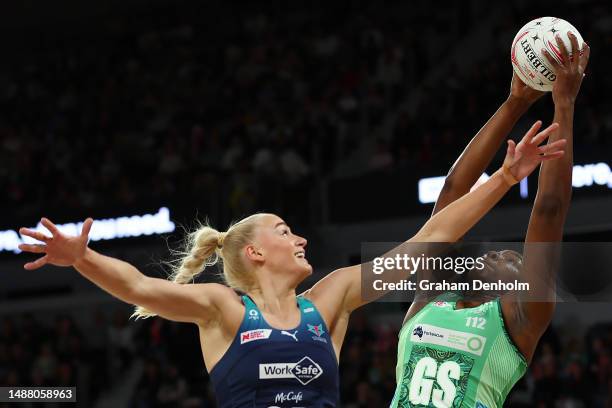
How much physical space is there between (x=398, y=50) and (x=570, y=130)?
1292 centimetres

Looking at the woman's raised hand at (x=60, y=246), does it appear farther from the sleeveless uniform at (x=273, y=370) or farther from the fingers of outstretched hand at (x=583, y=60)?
the fingers of outstretched hand at (x=583, y=60)

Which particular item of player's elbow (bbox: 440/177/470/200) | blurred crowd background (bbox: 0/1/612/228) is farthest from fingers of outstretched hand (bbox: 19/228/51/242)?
blurred crowd background (bbox: 0/1/612/228)

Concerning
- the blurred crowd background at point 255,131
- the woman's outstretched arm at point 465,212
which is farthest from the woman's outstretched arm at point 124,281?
A: the blurred crowd background at point 255,131

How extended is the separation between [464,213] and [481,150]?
71 cm

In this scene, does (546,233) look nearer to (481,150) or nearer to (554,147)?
(554,147)

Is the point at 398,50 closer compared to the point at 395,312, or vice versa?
the point at 395,312

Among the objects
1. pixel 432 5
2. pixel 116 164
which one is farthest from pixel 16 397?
pixel 432 5

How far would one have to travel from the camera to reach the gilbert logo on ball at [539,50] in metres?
4.38

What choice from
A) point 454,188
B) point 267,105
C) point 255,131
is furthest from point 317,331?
point 267,105

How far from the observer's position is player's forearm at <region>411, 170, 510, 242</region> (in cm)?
396

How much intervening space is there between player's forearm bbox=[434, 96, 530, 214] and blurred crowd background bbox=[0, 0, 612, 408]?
6132 mm

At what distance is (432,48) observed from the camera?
17688mm

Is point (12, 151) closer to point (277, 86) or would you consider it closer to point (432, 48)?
point (277, 86)

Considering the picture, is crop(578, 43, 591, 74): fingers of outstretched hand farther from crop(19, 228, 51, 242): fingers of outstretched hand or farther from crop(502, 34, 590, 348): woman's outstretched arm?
crop(19, 228, 51, 242): fingers of outstretched hand
